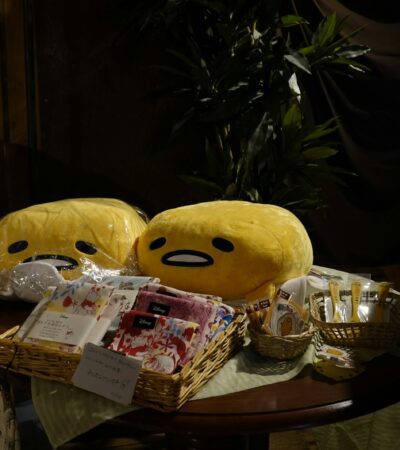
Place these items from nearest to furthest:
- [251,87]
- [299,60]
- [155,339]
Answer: [155,339], [299,60], [251,87]

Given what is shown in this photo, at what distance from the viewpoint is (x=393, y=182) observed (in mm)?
3072

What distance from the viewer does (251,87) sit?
226 centimetres

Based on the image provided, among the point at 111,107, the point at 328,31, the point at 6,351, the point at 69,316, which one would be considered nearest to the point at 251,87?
the point at 328,31

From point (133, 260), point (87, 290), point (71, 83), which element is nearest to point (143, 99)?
point (71, 83)

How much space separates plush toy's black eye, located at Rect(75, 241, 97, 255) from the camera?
150 centimetres

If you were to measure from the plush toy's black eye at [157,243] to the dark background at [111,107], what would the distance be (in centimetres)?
108

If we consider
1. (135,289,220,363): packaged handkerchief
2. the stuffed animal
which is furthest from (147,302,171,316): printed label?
the stuffed animal

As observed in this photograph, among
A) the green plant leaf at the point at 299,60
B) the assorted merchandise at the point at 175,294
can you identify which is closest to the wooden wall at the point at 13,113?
the assorted merchandise at the point at 175,294

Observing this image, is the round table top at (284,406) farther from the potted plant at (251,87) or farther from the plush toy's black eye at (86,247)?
the potted plant at (251,87)

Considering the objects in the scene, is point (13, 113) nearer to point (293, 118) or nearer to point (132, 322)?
point (293, 118)

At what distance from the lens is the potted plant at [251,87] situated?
223 cm

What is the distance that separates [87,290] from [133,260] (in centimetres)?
39

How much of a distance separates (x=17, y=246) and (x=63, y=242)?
0.13 meters

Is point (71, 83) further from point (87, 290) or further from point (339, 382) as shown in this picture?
point (339, 382)
